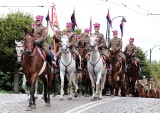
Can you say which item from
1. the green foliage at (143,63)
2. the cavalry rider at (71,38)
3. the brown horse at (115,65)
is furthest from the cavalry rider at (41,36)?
the green foliage at (143,63)

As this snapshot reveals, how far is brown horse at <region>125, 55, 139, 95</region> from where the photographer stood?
29073mm

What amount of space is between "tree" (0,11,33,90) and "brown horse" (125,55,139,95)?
19.0 meters

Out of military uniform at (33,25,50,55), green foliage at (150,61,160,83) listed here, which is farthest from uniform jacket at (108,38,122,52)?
green foliage at (150,61,160,83)

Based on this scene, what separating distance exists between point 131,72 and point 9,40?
71.5 feet

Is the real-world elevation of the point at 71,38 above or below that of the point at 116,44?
below

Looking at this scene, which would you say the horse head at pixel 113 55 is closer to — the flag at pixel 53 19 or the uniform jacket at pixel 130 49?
the uniform jacket at pixel 130 49

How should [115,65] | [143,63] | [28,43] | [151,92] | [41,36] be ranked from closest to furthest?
1. [28,43]
2. [41,36]
3. [115,65]
4. [151,92]
5. [143,63]

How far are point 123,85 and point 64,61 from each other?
27.5ft

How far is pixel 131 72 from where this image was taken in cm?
2995

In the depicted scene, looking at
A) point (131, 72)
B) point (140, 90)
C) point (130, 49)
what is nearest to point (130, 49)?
point (130, 49)

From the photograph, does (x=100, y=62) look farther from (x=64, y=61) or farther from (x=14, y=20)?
(x=14, y=20)

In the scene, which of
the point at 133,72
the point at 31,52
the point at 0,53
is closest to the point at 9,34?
the point at 0,53

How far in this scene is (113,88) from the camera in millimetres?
26719

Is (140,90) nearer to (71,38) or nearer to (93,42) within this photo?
(71,38)
